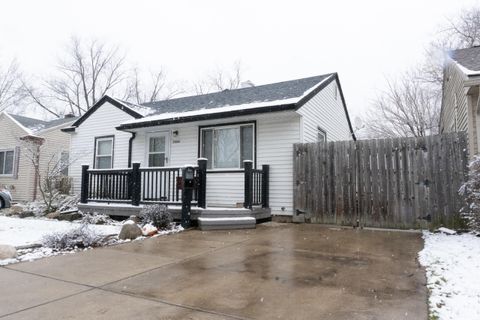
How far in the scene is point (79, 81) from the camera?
3134 cm

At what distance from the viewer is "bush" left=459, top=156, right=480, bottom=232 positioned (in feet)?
18.7

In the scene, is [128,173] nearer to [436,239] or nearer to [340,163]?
[340,163]

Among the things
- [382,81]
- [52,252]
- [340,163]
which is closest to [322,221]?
[340,163]

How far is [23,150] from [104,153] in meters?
6.53

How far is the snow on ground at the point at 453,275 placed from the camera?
2.73 m

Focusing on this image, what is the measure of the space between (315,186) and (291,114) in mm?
1902

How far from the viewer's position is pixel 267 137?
8.88 metres

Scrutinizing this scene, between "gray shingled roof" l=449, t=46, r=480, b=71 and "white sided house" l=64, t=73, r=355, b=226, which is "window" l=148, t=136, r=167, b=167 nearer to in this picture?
"white sided house" l=64, t=73, r=355, b=226

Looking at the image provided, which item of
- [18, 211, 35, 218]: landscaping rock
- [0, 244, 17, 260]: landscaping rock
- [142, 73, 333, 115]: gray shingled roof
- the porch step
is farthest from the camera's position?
[18, 211, 35, 218]: landscaping rock

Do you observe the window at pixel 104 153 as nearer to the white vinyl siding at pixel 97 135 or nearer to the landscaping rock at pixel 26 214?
the white vinyl siding at pixel 97 135

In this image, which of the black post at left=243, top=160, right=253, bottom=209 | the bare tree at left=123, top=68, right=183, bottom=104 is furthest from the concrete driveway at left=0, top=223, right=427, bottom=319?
the bare tree at left=123, top=68, right=183, bottom=104

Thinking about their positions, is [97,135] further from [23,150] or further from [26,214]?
[23,150]

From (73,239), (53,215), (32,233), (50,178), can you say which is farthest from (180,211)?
(50,178)

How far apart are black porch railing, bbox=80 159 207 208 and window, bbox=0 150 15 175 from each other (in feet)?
31.4
